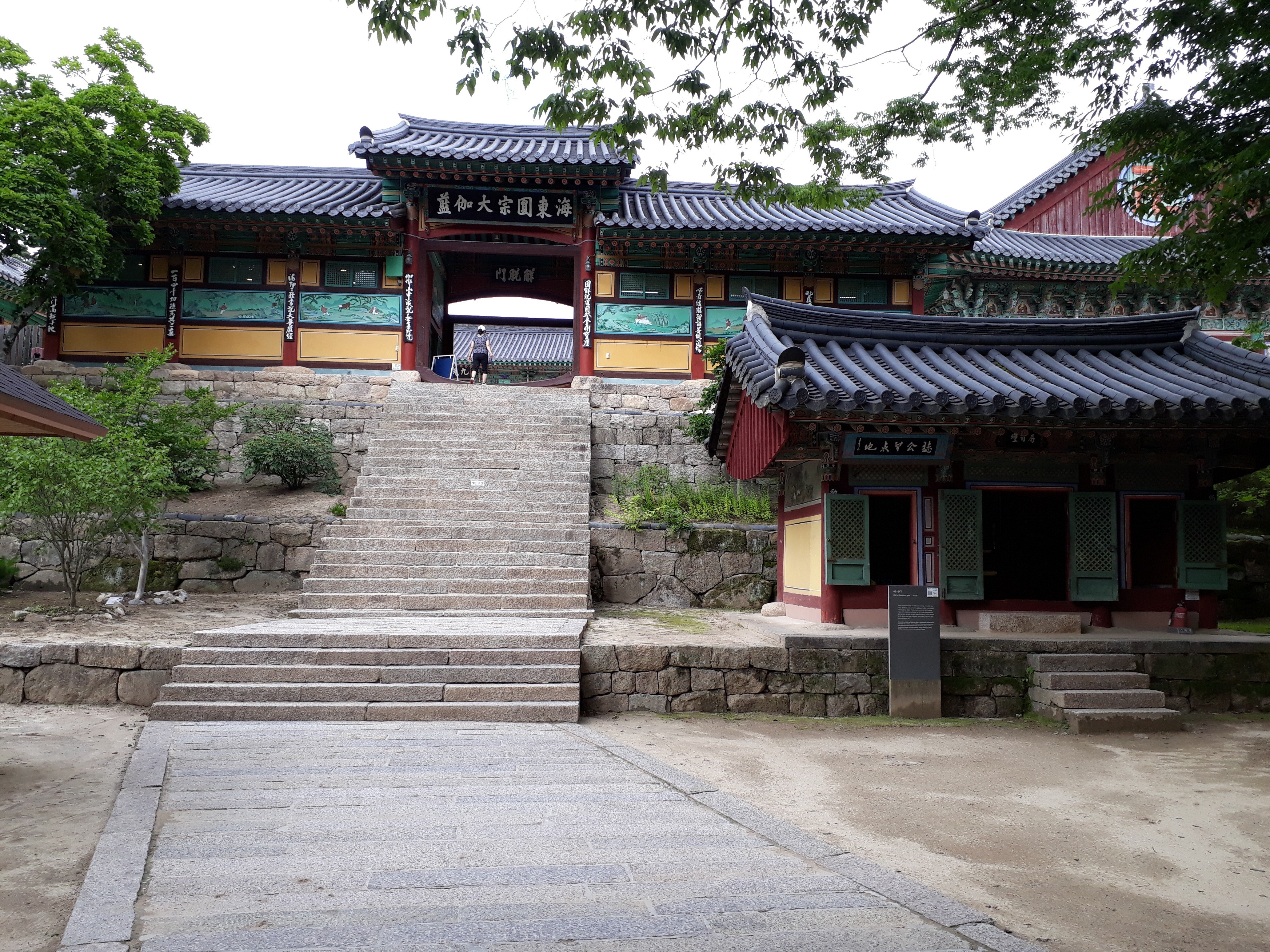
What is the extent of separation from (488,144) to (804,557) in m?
13.2

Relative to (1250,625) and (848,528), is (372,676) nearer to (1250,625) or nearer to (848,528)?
(848,528)

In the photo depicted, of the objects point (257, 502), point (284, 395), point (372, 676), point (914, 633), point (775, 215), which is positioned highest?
point (775, 215)

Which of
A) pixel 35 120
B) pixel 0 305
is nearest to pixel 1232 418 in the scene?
pixel 35 120

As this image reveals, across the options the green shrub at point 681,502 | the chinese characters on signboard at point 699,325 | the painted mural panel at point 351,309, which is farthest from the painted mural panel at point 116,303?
the chinese characters on signboard at point 699,325

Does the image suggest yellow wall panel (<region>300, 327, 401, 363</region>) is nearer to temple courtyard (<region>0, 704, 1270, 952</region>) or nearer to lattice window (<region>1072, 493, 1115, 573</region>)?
temple courtyard (<region>0, 704, 1270, 952</region>)

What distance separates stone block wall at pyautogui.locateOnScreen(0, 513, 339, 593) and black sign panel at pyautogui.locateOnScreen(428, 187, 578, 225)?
7766 mm

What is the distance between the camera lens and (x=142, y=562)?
10484 mm

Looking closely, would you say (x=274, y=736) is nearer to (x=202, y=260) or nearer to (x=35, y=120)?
(x=35, y=120)

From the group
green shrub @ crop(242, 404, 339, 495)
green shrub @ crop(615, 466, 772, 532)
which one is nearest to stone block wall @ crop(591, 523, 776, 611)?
green shrub @ crop(615, 466, 772, 532)

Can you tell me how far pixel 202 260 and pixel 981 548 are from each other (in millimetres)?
15516

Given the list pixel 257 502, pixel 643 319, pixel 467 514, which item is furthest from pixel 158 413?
pixel 643 319

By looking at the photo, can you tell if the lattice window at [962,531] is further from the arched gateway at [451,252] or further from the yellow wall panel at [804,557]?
the arched gateway at [451,252]

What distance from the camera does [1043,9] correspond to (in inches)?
229

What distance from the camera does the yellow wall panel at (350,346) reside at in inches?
660
